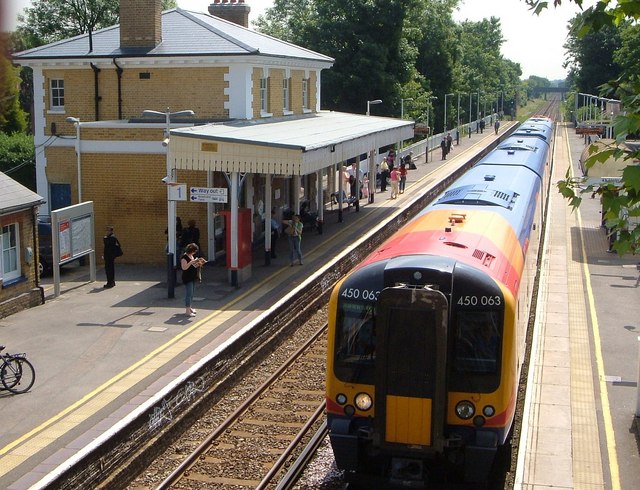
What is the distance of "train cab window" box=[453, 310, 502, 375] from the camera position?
7473 millimetres

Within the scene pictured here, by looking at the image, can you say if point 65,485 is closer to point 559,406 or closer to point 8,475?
point 8,475

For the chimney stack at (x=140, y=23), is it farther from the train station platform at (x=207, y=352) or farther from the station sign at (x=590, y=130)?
the station sign at (x=590, y=130)

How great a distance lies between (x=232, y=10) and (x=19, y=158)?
1222 centimetres

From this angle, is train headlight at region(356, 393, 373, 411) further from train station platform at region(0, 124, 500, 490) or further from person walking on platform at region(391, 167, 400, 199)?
person walking on platform at region(391, 167, 400, 199)

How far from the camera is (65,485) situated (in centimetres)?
800

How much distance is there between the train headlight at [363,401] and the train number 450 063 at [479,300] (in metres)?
1.26

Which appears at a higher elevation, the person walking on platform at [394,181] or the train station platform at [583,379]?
the person walking on platform at [394,181]

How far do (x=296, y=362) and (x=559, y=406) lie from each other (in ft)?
15.2

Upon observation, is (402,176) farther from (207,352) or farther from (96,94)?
(207,352)

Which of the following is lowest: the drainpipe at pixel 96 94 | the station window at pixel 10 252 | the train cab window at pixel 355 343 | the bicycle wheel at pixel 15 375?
the bicycle wheel at pixel 15 375

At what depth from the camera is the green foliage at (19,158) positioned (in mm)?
36750

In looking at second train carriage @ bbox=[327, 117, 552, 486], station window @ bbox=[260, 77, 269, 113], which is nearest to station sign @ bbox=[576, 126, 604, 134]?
station window @ bbox=[260, 77, 269, 113]

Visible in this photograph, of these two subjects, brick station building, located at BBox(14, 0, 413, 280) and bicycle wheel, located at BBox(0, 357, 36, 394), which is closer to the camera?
bicycle wheel, located at BBox(0, 357, 36, 394)

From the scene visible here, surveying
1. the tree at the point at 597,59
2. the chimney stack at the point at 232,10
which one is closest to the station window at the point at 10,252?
the chimney stack at the point at 232,10
